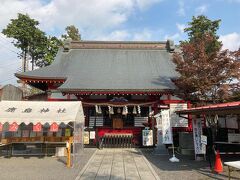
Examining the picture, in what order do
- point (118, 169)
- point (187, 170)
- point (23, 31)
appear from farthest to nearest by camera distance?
1. point (23, 31)
2. point (118, 169)
3. point (187, 170)

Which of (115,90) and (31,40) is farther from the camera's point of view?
(31,40)

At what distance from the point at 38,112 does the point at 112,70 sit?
798 centimetres

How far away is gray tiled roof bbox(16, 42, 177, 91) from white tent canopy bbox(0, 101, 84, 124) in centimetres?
325

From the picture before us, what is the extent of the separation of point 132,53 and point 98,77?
17.5ft

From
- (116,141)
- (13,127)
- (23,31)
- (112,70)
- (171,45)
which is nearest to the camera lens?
(13,127)

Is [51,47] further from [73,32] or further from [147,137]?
[147,137]

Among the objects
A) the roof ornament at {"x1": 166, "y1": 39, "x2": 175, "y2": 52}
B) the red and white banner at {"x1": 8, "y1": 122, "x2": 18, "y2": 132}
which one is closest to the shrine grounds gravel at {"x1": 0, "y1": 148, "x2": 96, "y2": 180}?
the red and white banner at {"x1": 8, "y1": 122, "x2": 18, "y2": 132}

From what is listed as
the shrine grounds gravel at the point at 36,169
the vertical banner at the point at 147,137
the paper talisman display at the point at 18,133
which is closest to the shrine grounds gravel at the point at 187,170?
the shrine grounds gravel at the point at 36,169

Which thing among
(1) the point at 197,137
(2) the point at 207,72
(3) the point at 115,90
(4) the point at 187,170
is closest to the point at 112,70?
(3) the point at 115,90

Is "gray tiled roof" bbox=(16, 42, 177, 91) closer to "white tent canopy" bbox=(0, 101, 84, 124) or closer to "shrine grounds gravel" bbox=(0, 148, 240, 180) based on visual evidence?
"white tent canopy" bbox=(0, 101, 84, 124)

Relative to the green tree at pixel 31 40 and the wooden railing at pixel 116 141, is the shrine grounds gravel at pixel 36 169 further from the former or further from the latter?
the green tree at pixel 31 40

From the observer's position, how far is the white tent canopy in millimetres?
11406

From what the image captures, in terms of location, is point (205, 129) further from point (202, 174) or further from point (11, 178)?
point (11, 178)

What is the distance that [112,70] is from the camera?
18.7 meters
